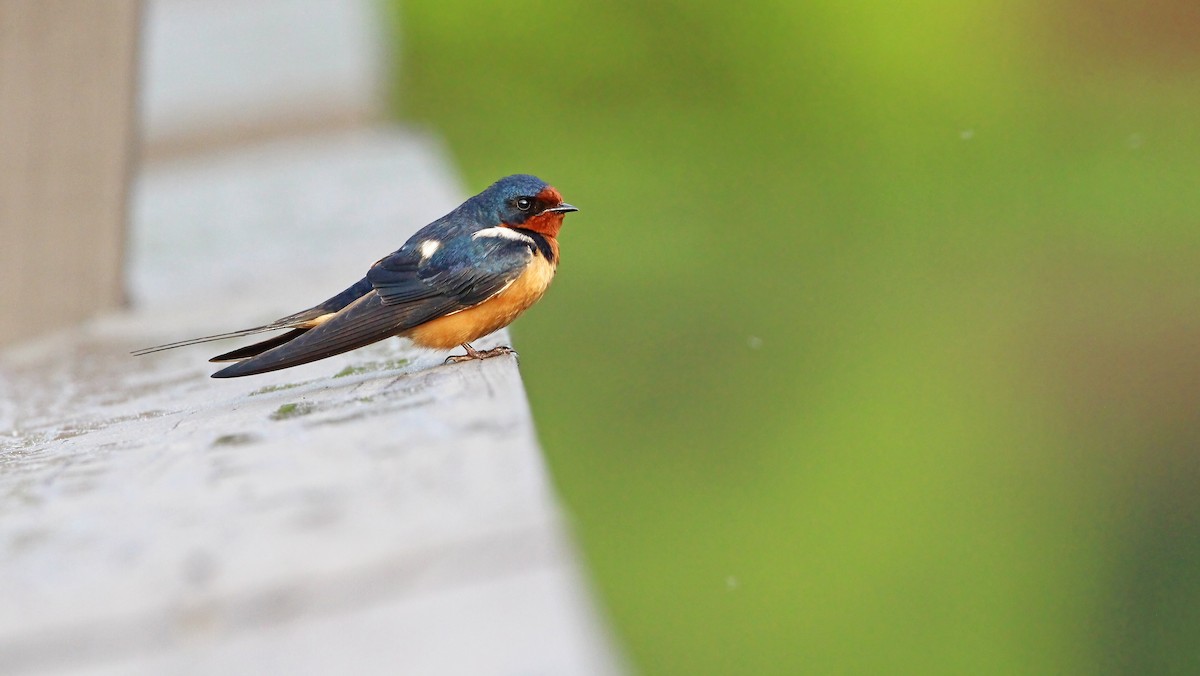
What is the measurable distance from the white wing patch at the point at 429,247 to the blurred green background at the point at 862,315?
219 centimetres

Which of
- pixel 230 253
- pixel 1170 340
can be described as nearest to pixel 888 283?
pixel 1170 340

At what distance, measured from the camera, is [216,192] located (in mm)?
6570

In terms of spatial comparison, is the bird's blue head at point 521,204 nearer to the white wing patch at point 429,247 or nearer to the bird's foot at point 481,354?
the white wing patch at point 429,247

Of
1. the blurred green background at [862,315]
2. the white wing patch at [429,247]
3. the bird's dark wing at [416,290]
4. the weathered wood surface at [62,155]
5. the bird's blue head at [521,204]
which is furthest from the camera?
the blurred green background at [862,315]

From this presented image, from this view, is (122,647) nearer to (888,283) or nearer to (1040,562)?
(1040,562)

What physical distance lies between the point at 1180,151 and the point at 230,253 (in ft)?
33.5

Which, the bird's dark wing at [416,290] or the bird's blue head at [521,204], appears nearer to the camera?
the bird's dark wing at [416,290]

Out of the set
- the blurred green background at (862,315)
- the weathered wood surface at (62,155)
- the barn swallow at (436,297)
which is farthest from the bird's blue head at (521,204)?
the blurred green background at (862,315)

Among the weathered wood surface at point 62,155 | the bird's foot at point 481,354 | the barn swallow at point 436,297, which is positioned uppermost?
the weathered wood surface at point 62,155

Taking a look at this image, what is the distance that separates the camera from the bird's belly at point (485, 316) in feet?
8.63

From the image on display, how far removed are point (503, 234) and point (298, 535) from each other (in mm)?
1622

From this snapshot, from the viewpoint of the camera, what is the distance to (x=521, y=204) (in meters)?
2.88

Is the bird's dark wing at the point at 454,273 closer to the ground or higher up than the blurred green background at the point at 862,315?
higher up

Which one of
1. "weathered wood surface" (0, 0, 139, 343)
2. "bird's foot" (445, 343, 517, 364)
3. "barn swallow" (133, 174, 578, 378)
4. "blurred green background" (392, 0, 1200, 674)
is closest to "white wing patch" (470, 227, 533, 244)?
"barn swallow" (133, 174, 578, 378)
